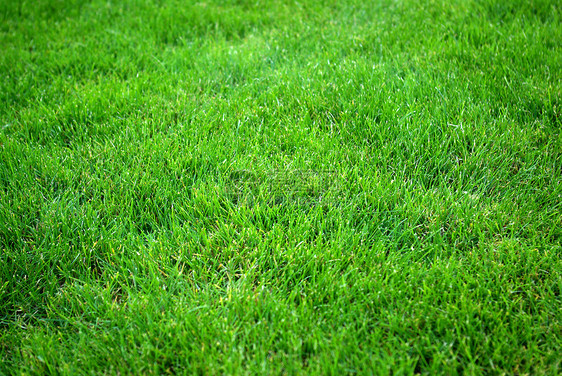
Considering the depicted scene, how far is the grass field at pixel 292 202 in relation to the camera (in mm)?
1928

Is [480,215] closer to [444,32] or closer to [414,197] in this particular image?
[414,197]

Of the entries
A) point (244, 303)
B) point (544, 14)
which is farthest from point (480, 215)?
point (544, 14)

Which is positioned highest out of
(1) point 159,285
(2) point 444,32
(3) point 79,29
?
(2) point 444,32

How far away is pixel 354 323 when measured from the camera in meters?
1.96

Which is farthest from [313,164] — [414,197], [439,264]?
[439,264]

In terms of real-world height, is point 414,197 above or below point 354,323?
above

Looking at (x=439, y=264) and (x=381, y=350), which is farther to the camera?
(x=439, y=264)

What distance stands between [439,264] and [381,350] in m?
0.58

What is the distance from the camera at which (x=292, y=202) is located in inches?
103

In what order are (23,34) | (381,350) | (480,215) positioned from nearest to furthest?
1. (381,350)
2. (480,215)
3. (23,34)

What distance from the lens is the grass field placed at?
75.9 inches

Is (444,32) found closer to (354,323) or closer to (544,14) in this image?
(544,14)

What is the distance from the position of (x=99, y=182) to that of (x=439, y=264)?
83.8 inches

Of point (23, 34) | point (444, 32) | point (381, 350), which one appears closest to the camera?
point (381, 350)
